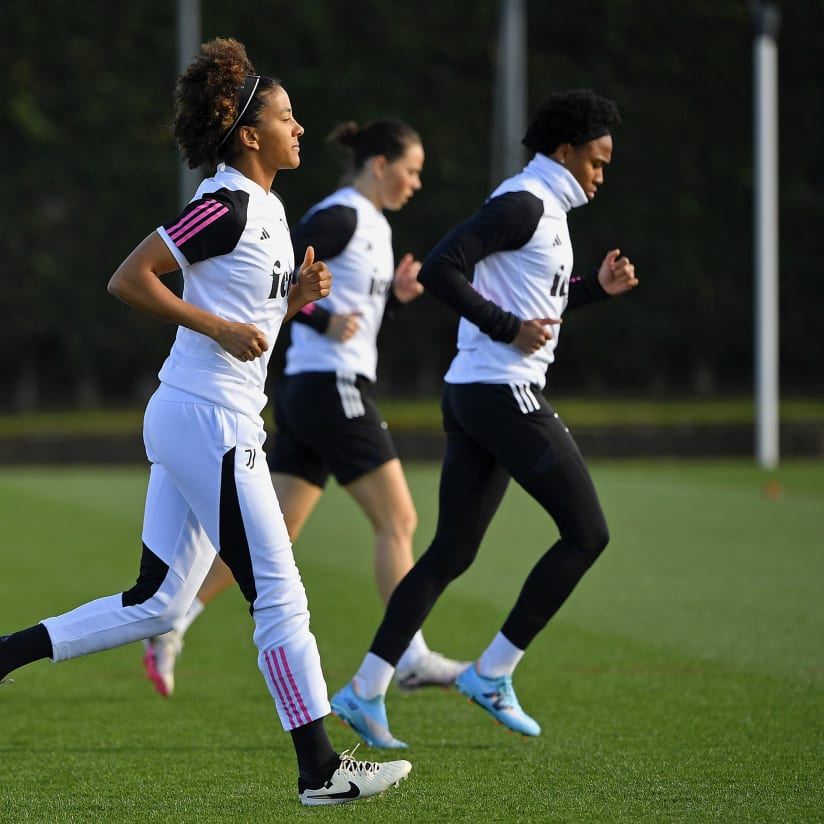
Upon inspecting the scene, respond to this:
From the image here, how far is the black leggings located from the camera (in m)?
5.06

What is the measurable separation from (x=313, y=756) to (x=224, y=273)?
1.32 metres

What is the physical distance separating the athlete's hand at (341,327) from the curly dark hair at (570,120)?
1220mm

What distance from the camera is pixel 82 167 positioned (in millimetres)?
27250

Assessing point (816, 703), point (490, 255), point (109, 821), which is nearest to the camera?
point (109, 821)

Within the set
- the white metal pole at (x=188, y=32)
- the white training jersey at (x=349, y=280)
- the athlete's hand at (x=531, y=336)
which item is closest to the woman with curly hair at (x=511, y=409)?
the athlete's hand at (x=531, y=336)

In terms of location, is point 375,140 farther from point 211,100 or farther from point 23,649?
point 23,649

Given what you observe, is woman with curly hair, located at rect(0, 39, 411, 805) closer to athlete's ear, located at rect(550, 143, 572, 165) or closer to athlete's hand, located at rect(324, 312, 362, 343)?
athlete's ear, located at rect(550, 143, 572, 165)

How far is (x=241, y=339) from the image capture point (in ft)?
13.7

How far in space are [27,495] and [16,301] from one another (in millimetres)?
12253

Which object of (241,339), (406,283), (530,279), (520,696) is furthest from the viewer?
(406,283)

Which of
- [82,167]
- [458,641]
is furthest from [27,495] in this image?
[82,167]

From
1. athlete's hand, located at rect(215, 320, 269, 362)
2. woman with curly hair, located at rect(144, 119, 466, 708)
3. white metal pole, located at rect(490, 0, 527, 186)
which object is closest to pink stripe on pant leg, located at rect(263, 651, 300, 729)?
athlete's hand, located at rect(215, 320, 269, 362)

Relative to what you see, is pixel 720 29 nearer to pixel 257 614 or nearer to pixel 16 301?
pixel 16 301

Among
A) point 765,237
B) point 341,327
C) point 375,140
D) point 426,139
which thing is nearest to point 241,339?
point 341,327
